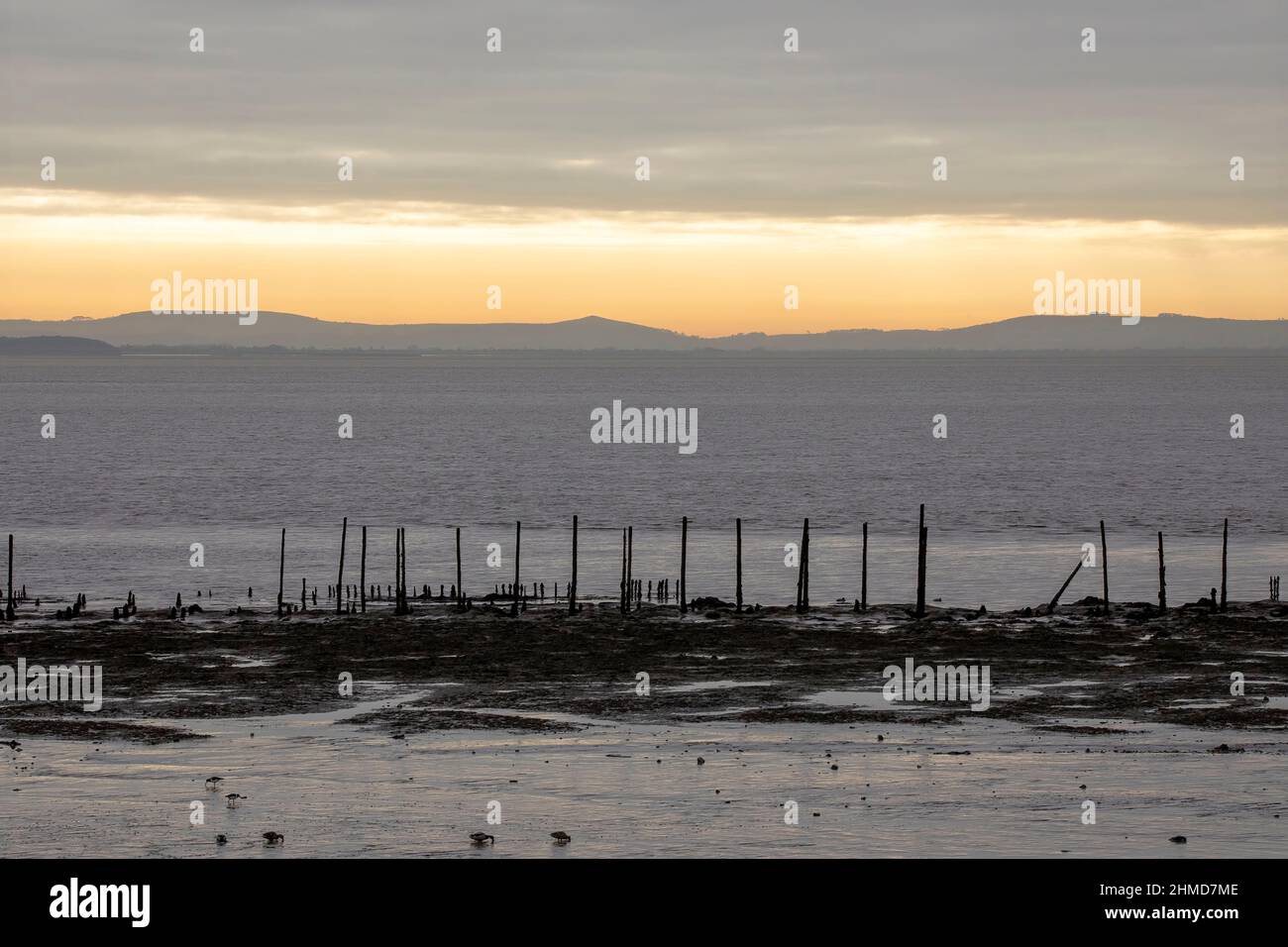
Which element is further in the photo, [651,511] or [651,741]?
[651,511]

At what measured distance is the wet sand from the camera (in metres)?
24.3

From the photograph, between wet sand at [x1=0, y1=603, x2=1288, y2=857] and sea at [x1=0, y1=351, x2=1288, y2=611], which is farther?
sea at [x1=0, y1=351, x2=1288, y2=611]

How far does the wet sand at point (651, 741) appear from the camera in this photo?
24.3m

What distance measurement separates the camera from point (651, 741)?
31016 millimetres

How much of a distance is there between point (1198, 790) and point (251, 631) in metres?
29.6

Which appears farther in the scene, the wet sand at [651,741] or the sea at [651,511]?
the sea at [651,511]

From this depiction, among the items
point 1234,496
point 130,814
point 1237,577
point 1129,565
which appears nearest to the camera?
point 130,814

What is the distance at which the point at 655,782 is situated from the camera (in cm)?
2736
